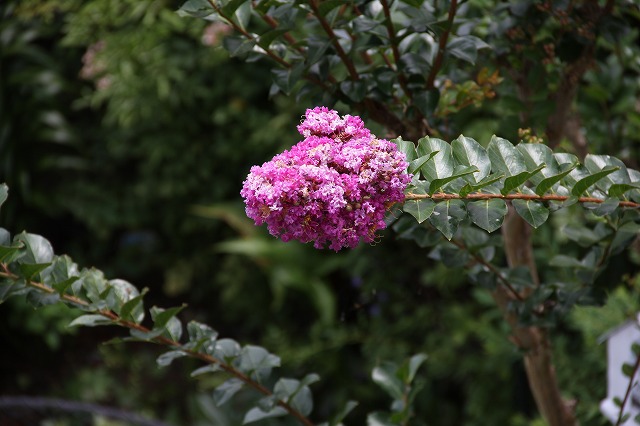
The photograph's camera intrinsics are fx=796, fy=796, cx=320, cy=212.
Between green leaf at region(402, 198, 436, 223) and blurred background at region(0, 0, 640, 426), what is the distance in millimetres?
1469

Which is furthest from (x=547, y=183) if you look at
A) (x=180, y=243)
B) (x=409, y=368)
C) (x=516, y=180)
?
(x=180, y=243)

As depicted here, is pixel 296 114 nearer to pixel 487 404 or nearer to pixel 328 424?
pixel 487 404

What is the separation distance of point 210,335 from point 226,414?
1.71m

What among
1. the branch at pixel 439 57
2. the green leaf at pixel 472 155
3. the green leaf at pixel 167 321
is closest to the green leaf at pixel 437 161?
the green leaf at pixel 472 155

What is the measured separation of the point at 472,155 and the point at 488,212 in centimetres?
7

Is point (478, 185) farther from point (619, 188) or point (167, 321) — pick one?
point (167, 321)

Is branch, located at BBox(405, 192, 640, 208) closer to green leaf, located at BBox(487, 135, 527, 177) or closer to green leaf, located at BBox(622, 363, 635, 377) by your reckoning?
green leaf, located at BBox(487, 135, 527, 177)

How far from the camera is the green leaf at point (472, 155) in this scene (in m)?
0.82

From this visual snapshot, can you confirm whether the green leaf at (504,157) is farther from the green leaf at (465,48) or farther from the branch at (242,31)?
the branch at (242,31)

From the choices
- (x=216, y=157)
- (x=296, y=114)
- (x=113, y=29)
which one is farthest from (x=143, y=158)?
(x=296, y=114)

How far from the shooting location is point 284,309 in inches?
136

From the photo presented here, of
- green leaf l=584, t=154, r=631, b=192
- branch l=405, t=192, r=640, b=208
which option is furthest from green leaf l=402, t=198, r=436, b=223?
green leaf l=584, t=154, r=631, b=192

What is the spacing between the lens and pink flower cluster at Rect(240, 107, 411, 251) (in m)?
0.73

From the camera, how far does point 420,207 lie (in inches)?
30.5
